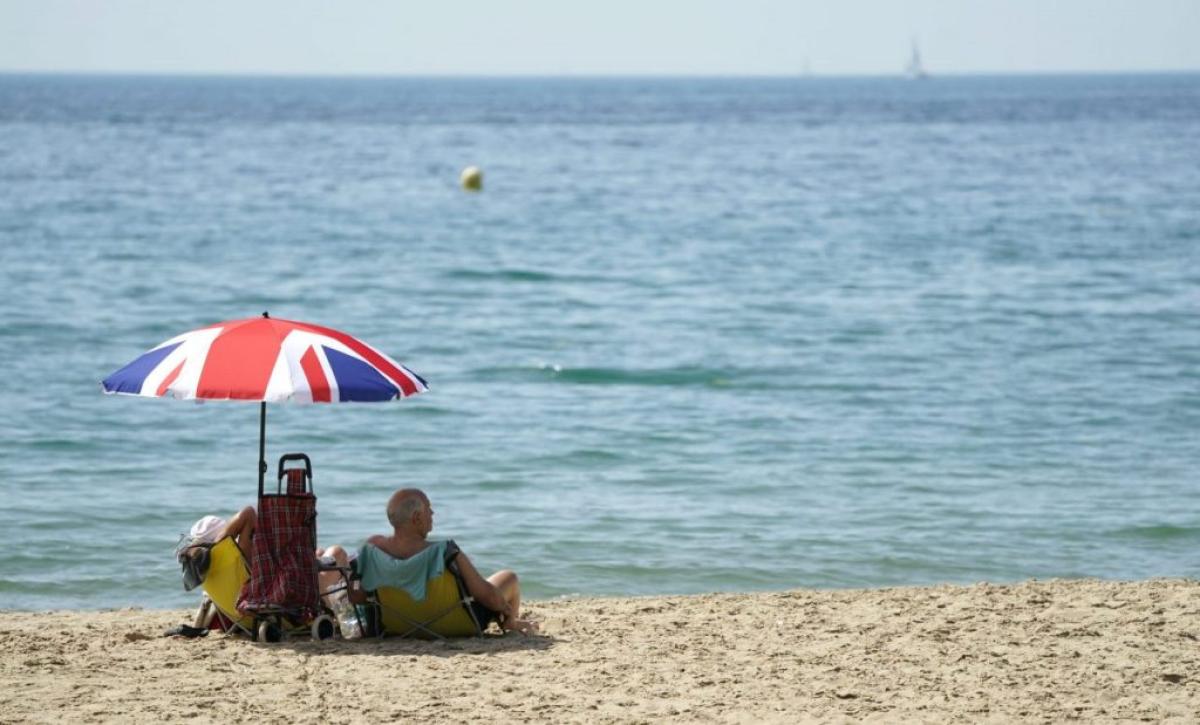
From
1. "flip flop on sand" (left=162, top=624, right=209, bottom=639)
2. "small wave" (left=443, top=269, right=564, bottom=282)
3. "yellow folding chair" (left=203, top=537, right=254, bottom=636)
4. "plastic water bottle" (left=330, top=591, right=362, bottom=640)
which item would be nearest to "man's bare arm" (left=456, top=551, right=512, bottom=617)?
"plastic water bottle" (left=330, top=591, right=362, bottom=640)

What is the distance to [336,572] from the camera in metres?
7.20

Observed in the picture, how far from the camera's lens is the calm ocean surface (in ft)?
34.0

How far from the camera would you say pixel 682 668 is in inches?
259

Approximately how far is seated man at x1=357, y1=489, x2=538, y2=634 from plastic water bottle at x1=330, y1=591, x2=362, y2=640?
0.30 m

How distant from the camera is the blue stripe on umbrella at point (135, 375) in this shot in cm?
653

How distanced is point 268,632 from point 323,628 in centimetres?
24

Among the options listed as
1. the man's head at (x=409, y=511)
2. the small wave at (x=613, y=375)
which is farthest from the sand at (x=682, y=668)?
the small wave at (x=613, y=375)

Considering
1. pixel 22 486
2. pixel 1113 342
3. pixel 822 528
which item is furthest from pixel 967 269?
pixel 22 486

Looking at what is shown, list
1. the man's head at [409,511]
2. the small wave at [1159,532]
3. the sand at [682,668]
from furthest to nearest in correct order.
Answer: the small wave at [1159,532]
the man's head at [409,511]
the sand at [682,668]

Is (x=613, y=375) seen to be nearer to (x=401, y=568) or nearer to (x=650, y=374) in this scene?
(x=650, y=374)

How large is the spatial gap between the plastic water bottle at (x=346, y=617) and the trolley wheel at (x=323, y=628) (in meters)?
0.05

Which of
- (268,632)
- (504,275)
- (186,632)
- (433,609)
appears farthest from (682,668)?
(504,275)

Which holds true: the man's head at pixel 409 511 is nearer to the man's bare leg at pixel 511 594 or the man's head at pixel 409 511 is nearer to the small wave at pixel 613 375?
the man's bare leg at pixel 511 594

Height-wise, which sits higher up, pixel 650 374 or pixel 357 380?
pixel 357 380
